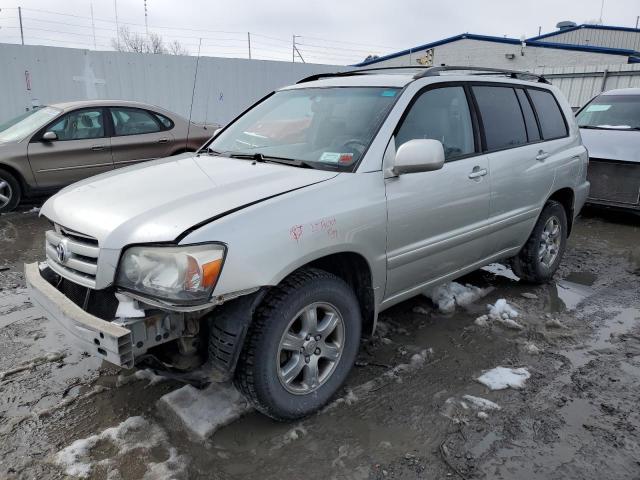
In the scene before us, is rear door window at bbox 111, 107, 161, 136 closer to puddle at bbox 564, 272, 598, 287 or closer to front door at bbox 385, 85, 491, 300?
front door at bbox 385, 85, 491, 300

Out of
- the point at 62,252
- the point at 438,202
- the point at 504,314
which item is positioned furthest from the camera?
the point at 504,314

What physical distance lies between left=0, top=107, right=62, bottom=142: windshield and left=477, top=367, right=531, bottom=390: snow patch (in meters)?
6.81

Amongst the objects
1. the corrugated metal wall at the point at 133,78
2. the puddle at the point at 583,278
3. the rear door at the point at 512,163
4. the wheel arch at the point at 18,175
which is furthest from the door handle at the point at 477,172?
the corrugated metal wall at the point at 133,78

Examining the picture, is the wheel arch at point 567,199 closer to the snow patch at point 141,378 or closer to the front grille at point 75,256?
the snow patch at point 141,378

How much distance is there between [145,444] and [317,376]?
3.08 feet

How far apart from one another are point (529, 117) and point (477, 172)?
117cm

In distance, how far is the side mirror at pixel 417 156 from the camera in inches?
111

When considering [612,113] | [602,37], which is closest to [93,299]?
[612,113]

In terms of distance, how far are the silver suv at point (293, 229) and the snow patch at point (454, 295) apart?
0.46 m

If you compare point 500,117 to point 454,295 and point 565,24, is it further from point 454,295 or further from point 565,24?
point 565,24

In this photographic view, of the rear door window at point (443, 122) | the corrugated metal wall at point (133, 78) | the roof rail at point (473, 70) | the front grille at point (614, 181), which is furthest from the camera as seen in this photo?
the corrugated metal wall at point (133, 78)

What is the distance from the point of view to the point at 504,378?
10.4ft

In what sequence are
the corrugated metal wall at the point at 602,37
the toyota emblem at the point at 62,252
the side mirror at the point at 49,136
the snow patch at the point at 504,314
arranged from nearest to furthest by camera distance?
the toyota emblem at the point at 62,252 < the snow patch at the point at 504,314 < the side mirror at the point at 49,136 < the corrugated metal wall at the point at 602,37

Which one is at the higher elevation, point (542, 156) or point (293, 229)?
point (542, 156)
